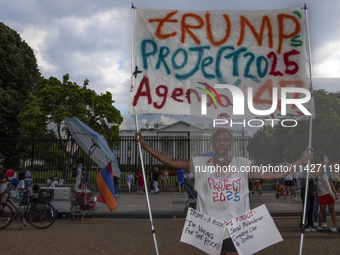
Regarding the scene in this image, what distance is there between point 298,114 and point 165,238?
4.62 metres

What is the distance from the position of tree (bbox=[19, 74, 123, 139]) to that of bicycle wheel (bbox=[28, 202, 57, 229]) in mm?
16578

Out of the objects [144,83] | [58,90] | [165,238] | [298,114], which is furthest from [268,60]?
[58,90]

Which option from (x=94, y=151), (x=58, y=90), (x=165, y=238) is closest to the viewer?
(x=165, y=238)

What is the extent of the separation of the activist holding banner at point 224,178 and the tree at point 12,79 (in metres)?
→ 26.5

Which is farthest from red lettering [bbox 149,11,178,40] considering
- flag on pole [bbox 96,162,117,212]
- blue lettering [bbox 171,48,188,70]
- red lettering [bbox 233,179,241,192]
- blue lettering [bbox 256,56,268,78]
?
flag on pole [bbox 96,162,117,212]

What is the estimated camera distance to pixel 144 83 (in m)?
3.22

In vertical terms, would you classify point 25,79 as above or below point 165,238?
above

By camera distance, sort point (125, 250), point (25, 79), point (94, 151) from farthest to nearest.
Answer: point (25, 79)
point (94, 151)
point (125, 250)

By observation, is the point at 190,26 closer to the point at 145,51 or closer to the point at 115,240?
the point at 145,51

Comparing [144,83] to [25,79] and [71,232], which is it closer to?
[71,232]

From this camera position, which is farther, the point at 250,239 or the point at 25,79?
the point at 25,79

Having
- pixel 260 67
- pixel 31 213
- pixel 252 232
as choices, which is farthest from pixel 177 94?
pixel 31 213

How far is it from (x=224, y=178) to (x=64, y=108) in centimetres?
2461

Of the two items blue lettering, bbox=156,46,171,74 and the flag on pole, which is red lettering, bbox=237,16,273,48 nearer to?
blue lettering, bbox=156,46,171,74
